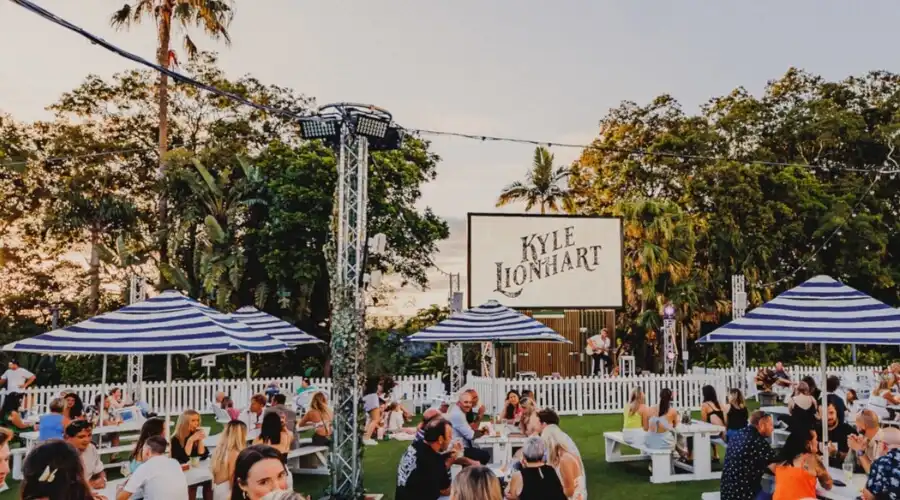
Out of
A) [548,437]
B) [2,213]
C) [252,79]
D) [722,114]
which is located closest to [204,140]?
[252,79]

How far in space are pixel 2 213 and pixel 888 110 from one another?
33509 millimetres

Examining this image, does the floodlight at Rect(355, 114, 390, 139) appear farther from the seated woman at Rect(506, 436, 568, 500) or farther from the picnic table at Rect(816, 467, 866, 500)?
the picnic table at Rect(816, 467, 866, 500)

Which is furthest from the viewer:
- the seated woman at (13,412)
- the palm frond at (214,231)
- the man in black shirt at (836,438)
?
the palm frond at (214,231)

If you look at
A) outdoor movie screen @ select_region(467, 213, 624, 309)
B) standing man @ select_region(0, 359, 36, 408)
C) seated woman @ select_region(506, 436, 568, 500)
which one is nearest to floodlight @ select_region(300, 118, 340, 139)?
seated woman @ select_region(506, 436, 568, 500)

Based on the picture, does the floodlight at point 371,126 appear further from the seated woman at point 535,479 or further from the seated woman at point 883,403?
the seated woman at point 883,403

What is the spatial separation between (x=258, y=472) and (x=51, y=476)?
983mm

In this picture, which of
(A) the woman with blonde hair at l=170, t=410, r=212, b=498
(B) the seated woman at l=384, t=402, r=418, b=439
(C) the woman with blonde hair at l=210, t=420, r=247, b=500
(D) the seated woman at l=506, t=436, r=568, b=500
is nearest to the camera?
(D) the seated woman at l=506, t=436, r=568, b=500

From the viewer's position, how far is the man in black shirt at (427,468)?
18.6 feet

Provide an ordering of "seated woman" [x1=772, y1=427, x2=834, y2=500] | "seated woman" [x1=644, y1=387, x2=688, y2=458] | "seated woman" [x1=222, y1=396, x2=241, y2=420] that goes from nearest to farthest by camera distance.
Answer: "seated woman" [x1=772, y1=427, x2=834, y2=500], "seated woman" [x1=644, y1=387, x2=688, y2=458], "seated woman" [x1=222, y1=396, x2=241, y2=420]

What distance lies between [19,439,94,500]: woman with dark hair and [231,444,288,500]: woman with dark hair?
0.76 meters

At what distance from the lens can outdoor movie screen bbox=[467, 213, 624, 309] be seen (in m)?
21.2

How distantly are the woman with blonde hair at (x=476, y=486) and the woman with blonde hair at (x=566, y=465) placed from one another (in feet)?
7.61

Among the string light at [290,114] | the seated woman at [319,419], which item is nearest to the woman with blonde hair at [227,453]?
the string light at [290,114]

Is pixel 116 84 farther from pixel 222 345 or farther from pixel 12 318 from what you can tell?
pixel 222 345
